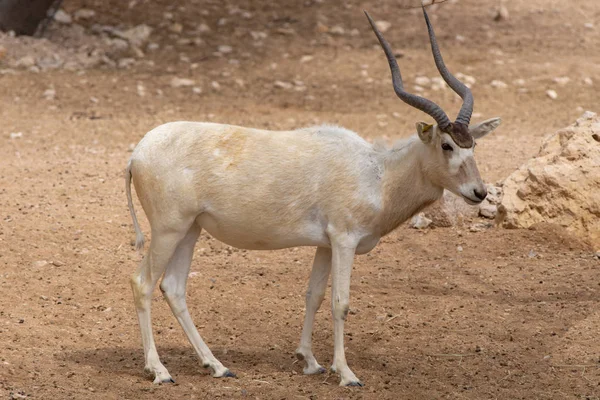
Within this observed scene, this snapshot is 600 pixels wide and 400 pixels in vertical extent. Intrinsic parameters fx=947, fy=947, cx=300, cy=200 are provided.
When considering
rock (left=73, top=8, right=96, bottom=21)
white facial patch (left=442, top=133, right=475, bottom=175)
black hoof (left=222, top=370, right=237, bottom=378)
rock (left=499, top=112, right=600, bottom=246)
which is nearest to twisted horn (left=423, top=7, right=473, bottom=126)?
white facial patch (left=442, top=133, right=475, bottom=175)

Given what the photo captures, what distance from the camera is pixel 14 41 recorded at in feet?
53.4

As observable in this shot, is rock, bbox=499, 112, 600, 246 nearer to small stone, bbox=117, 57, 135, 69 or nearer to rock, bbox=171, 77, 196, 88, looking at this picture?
rock, bbox=171, 77, 196, 88

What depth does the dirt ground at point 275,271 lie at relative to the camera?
6402mm

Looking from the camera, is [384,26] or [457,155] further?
[384,26]

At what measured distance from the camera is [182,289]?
649cm

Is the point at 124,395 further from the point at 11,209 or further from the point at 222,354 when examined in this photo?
the point at 11,209

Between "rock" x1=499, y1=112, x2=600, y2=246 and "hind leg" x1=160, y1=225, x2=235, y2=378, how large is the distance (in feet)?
12.7

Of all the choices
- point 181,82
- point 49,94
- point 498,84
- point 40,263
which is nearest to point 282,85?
point 181,82

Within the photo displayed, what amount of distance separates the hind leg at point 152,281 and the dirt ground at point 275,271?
18 cm

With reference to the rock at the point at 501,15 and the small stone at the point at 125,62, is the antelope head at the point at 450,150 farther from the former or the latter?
the rock at the point at 501,15

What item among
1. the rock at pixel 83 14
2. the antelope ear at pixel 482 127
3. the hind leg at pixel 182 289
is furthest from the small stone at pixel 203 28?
the antelope ear at pixel 482 127

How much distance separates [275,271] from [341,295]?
249 centimetres

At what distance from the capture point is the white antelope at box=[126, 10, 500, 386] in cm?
615

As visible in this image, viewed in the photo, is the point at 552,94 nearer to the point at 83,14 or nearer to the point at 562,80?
the point at 562,80
